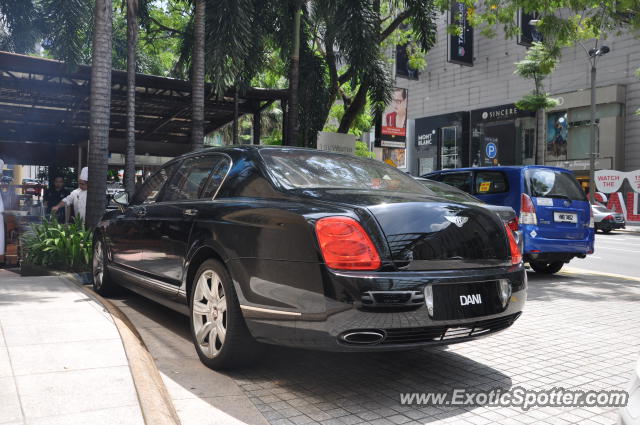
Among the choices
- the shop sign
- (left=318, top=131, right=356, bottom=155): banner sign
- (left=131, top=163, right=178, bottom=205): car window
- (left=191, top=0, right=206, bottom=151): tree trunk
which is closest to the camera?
(left=131, top=163, right=178, bottom=205): car window

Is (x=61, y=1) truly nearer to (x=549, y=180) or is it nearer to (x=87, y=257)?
(x=87, y=257)

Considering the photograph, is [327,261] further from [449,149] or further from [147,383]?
[449,149]

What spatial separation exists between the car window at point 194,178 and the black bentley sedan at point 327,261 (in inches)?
1.4

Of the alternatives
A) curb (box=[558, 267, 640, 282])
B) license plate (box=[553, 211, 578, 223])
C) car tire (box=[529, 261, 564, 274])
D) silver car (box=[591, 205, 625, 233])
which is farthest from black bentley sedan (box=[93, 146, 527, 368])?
silver car (box=[591, 205, 625, 233])

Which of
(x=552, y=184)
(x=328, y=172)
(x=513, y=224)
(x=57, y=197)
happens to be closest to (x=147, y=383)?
(x=328, y=172)

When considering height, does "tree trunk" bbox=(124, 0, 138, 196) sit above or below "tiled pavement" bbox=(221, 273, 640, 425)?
above

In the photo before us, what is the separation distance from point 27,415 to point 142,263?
2.40 metres

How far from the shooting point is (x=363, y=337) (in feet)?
10.3

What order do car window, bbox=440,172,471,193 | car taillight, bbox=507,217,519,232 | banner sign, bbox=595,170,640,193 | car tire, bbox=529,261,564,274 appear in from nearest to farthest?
1. car taillight, bbox=507,217,519,232
2. car window, bbox=440,172,471,193
3. car tire, bbox=529,261,564,274
4. banner sign, bbox=595,170,640,193

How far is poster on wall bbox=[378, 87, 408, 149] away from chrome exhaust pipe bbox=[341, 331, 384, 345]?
14508 mm

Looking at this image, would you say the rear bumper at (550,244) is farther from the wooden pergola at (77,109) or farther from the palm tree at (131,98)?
the wooden pergola at (77,109)

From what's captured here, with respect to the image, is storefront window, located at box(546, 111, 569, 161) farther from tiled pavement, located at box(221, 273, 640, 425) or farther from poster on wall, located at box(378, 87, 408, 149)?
tiled pavement, located at box(221, 273, 640, 425)

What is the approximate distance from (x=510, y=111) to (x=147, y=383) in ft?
125

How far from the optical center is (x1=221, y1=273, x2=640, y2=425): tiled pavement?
323cm
